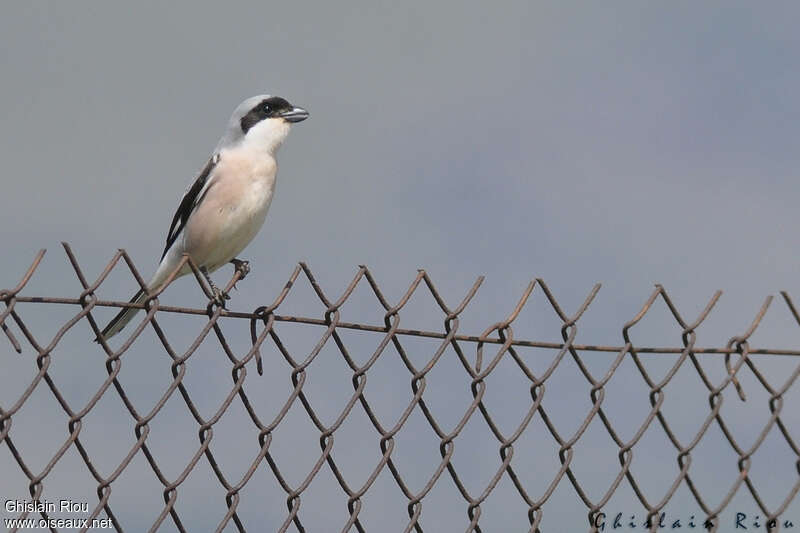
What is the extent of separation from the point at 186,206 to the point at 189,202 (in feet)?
0.08

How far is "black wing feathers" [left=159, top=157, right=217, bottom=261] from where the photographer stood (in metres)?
5.00

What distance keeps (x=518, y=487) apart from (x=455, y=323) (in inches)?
16.3

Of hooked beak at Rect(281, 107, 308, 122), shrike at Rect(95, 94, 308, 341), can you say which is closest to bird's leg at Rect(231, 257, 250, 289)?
shrike at Rect(95, 94, 308, 341)

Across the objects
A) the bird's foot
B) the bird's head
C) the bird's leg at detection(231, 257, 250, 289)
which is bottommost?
the bird's foot

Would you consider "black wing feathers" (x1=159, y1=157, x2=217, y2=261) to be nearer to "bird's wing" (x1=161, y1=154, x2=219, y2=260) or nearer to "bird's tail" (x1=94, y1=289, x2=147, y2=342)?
"bird's wing" (x1=161, y1=154, x2=219, y2=260)

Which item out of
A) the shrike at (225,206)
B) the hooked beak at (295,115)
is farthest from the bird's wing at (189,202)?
the hooked beak at (295,115)

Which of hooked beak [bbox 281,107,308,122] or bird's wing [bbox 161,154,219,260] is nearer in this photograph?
bird's wing [bbox 161,154,219,260]

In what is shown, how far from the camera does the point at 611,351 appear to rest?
10.1 ft

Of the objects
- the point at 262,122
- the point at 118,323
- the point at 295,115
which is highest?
the point at 295,115

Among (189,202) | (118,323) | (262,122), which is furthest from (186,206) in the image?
(118,323)

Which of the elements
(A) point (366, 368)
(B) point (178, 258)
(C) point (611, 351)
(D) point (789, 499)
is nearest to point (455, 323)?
(A) point (366, 368)

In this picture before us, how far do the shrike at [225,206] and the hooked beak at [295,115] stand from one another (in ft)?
0.68

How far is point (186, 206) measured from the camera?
5027 mm

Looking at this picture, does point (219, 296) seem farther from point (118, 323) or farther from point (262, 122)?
point (262, 122)
